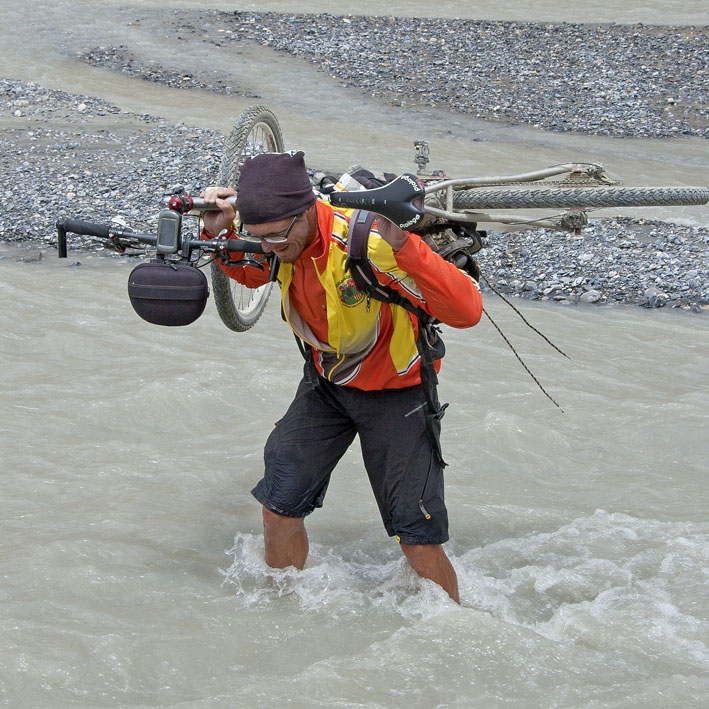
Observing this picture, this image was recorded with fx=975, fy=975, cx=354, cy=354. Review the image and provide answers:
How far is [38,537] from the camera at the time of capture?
4.68 metres

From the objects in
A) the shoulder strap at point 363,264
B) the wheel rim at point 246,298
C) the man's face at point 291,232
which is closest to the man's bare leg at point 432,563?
the shoulder strap at point 363,264

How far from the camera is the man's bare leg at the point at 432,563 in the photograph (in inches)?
151

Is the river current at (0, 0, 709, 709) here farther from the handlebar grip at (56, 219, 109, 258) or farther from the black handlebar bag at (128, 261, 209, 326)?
the handlebar grip at (56, 219, 109, 258)

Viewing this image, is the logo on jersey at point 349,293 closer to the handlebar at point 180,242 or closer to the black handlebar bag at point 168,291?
the handlebar at point 180,242

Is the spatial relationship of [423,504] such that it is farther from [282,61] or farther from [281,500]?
[282,61]

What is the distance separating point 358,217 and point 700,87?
1763 cm

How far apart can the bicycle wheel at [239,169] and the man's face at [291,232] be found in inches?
26.6

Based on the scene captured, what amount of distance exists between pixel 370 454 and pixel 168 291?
1.07m

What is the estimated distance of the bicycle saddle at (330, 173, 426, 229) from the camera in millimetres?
2910

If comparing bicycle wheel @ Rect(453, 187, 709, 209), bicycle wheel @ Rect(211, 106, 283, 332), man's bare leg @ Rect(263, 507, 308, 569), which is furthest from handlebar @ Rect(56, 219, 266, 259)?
man's bare leg @ Rect(263, 507, 308, 569)

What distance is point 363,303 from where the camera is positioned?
3.47 m

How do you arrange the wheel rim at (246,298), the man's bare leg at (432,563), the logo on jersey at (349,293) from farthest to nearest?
the wheel rim at (246,298) < the man's bare leg at (432,563) < the logo on jersey at (349,293)

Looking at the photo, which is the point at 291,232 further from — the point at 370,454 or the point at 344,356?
the point at 370,454

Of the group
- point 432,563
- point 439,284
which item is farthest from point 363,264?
point 432,563
